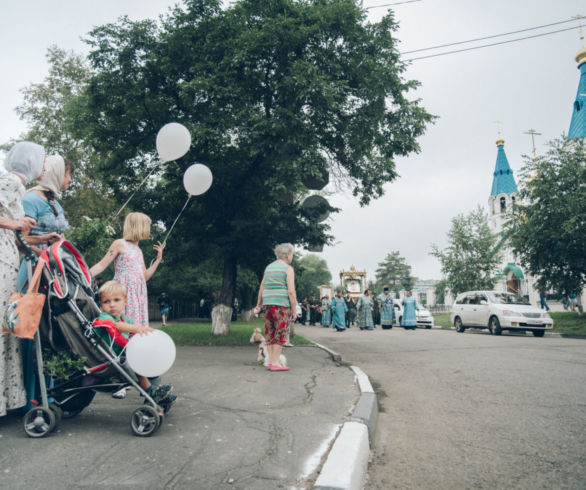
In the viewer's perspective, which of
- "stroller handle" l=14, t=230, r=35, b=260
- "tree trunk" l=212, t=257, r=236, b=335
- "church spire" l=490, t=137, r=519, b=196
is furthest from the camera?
"church spire" l=490, t=137, r=519, b=196

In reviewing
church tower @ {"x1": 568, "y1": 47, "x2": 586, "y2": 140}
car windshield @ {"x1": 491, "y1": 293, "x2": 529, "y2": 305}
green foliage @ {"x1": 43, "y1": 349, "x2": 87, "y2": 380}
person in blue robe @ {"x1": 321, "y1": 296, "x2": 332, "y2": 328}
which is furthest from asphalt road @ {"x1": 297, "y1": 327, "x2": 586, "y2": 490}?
church tower @ {"x1": 568, "y1": 47, "x2": 586, "y2": 140}

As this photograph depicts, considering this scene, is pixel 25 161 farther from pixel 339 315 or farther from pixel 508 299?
pixel 339 315

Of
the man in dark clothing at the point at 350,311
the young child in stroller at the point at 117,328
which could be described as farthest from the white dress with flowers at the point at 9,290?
the man in dark clothing at the point at 350,311

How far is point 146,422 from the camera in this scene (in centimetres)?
331

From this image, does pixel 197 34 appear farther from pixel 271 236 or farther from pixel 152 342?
pixel 152 342

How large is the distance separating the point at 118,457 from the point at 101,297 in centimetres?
150

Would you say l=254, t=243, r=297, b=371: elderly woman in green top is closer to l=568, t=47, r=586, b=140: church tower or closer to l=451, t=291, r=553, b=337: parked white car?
l=451, t=291, r=553, b=337: parked white car

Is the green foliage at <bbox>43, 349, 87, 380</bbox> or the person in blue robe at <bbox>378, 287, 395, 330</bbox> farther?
the person in blue robe at <bbox>378, 287, 395, 330</bbox>

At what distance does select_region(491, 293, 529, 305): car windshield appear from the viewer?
17.4 meters

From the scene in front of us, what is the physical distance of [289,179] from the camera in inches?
416

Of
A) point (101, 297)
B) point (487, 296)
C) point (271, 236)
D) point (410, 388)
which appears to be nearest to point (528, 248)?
point (487, 296)

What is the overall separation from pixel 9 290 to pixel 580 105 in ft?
155

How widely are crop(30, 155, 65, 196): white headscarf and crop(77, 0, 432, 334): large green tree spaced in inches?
264

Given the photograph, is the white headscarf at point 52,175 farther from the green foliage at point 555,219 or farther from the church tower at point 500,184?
the church tower at point 500,184
